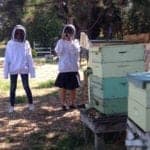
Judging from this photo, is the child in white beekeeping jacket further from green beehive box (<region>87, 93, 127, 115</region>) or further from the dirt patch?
green beehive box (<region>87, 93, 127, 115</region>)

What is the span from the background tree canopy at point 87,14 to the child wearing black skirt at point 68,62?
5.77ft

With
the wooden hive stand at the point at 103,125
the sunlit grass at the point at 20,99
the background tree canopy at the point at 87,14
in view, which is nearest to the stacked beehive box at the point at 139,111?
the wooden hive stand at the point at 103,125

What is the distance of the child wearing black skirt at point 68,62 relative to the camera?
10195mm

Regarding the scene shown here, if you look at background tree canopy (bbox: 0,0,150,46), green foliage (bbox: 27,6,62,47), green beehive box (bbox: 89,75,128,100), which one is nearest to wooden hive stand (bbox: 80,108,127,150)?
green beehive box (bbox: 89,75,128,100)

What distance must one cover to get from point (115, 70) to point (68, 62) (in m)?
2.79

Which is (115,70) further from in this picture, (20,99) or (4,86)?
(4,86)

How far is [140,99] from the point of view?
5.94 metres

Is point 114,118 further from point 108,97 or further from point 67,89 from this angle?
point 67,89

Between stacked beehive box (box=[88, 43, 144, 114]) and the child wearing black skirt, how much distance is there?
2462 mm

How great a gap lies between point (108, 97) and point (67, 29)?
2.76 meters

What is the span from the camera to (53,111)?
1060cm

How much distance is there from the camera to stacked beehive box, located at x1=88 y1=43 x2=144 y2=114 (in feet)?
24.8

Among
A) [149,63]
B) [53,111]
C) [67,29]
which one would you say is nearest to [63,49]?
[67,29]

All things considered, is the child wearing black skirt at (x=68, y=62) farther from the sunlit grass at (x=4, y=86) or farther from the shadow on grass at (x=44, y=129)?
the sunlit grass at (x=4, y=86)
